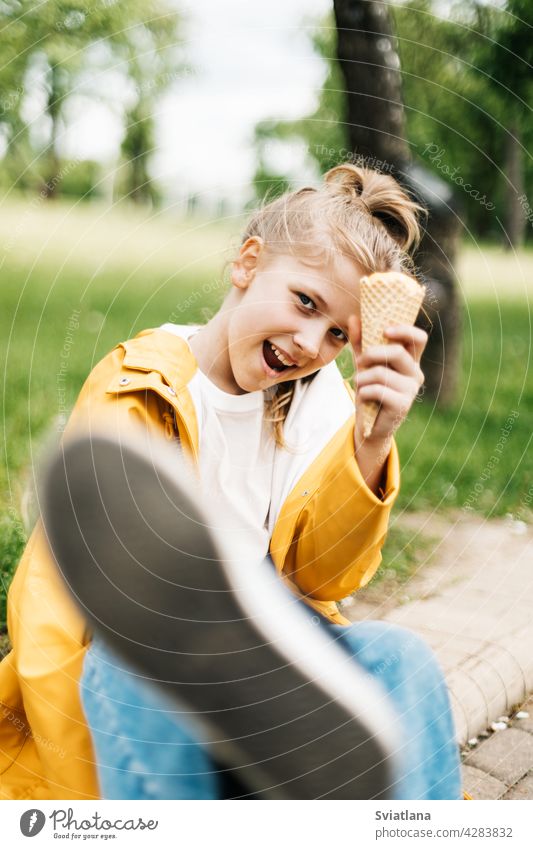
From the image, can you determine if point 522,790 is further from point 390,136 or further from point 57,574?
point 390,136

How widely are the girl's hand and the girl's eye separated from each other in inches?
3.8

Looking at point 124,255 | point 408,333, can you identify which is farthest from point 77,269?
point 408,333

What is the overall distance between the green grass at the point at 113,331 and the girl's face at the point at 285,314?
14 cm

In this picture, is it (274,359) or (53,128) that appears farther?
(53,128)

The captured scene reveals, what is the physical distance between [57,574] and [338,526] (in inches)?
10.4

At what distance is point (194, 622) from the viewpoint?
0.66 metres

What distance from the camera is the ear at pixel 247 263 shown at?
30.8 inches

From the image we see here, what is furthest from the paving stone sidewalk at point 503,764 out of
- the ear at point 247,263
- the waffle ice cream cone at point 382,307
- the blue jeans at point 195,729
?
the ear at point 247,263

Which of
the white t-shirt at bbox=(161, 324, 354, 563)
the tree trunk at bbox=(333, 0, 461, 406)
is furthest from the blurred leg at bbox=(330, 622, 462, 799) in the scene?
the tree trunk at bbox=(333, 0, 461, 406)

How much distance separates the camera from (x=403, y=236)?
2.68 feet

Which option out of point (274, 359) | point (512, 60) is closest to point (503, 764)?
point (274, 359)

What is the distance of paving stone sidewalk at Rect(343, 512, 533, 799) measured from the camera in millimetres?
1013

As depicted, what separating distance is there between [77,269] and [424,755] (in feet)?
2.46
